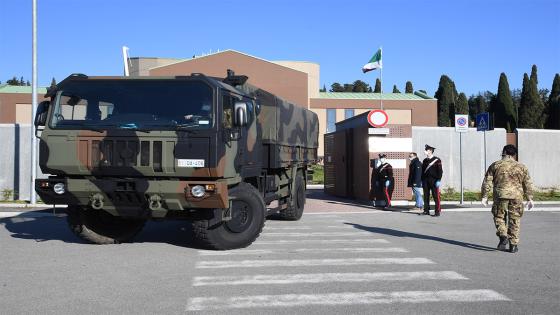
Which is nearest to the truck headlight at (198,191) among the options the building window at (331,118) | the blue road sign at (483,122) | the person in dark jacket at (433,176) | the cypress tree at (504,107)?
the person in dark jacket at (433,176)

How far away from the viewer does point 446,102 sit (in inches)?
2904

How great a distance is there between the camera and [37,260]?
784 centimetres

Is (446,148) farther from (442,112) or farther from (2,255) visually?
(442,112)

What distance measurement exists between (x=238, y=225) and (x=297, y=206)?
4316mm

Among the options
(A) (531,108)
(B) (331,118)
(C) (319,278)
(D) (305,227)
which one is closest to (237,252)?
(C) (319,278)

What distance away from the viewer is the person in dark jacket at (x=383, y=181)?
15.7m

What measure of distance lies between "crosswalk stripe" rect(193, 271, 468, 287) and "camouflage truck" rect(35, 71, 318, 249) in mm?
1524

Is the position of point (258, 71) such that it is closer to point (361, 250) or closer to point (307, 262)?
point (361, 250)

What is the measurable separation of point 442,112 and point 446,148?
56.0 metres

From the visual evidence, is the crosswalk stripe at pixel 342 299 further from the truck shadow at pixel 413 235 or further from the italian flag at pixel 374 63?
the italian flag at pixel 374 63

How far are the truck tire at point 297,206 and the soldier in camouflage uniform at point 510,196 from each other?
196 inches

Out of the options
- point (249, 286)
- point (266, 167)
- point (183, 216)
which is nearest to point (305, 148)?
point (266, 167)

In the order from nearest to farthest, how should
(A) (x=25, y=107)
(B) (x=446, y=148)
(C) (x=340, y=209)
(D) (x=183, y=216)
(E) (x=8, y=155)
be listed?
(D) (x=183, y=216) < (C) (x=340, y=209) < (E) (x=8, y=155) < (B) (x=446, y=148) < (A) (x=25, y=107)

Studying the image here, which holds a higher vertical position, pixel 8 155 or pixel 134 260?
pixel 8 155
